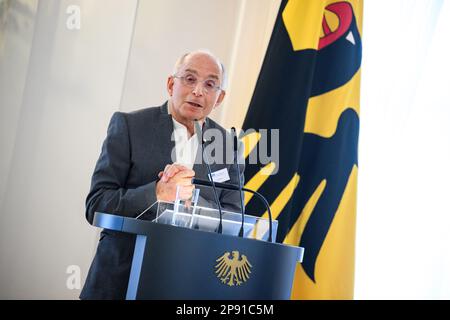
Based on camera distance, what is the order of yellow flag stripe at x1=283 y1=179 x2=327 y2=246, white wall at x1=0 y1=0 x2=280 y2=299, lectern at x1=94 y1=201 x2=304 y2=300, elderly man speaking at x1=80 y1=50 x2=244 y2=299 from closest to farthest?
lectern at x1=94 y1=201 x2=304 y2=300 → elderly man speaking at x1=80 y1=50 x2=244 y2=299 → white wall at x1=0 y1=0 x2=280 y2=299 → yellow flag stripe at x1=283 y1=179 x2=327 y2=246

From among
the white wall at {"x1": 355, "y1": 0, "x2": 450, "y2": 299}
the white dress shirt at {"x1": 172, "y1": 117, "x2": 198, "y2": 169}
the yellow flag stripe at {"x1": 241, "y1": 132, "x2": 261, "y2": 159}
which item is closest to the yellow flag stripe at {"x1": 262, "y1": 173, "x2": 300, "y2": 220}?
the yellow flag stripe at {"x1": 241, "y1": 132, "x2": 261, "y2": 159}

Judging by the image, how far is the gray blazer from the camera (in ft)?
6.09

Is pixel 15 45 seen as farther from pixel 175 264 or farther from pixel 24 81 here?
pixel 175 264

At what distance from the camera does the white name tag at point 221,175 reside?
207 cm

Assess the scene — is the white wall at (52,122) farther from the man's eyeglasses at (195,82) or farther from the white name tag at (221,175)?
the white name tag at (221,175)

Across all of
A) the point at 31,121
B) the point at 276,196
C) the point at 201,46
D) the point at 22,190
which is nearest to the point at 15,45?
the point at 31,121

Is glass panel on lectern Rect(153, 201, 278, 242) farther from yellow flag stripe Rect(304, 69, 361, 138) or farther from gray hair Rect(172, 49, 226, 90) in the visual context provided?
yellow flag stripe Rect(304, 69, 361, 138)

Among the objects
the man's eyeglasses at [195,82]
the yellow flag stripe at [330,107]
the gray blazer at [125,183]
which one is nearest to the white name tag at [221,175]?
the gray blazer at [125,183]

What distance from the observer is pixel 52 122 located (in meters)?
3.32

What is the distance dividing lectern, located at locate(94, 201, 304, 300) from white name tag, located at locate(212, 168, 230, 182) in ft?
1.95

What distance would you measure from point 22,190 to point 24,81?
0.67m

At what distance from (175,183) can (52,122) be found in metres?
1.86

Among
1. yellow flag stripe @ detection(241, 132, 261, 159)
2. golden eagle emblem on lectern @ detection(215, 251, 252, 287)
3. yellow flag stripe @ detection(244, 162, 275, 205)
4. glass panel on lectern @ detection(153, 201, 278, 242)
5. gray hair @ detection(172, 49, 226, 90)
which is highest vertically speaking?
gray hair @ detection(172, 49, 226, 90)

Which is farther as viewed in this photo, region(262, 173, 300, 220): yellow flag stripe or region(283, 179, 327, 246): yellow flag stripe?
region(283, 179, 327, 246): yellow flag stripe
